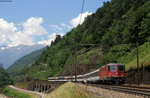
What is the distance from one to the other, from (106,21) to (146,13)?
48.5 m

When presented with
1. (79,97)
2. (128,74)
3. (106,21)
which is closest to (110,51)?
(128,74)

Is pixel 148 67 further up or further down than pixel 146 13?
further down

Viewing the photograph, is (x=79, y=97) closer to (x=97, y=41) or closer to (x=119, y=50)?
(x=119, y=50)

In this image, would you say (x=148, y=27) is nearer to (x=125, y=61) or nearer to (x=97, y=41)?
(x=125, y=61)

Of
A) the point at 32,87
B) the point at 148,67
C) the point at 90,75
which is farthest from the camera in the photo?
the point at 32,87

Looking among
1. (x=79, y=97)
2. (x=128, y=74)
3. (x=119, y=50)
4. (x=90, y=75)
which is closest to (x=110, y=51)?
(x=119, y=50)

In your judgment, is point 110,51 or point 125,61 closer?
point 125,61

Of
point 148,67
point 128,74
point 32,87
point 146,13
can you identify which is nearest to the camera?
point 148,67

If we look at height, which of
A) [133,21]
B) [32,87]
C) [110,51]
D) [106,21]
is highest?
[106,21]

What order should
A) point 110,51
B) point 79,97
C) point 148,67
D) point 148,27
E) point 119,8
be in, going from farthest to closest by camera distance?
point 119,8, point 110,51, point 148,27, point 148,67, point 79,97

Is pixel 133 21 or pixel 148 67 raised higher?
pixel 133 21

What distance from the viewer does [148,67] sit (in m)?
44.8

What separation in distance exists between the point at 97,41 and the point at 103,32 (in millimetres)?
5259

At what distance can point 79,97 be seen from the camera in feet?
35.3
